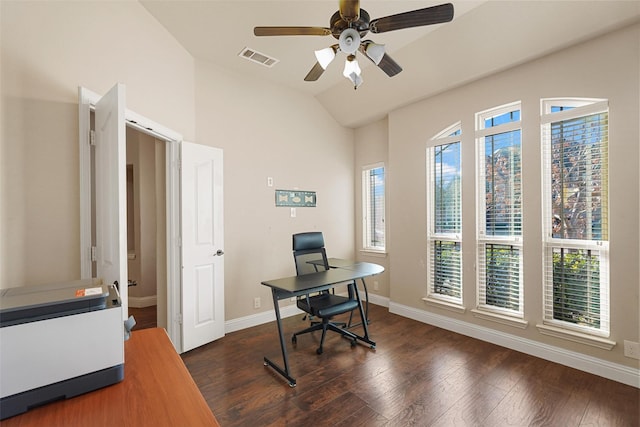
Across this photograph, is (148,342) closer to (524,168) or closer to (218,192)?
(218,192)

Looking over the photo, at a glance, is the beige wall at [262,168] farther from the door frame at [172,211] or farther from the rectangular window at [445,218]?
the rectangular window at [445,218]

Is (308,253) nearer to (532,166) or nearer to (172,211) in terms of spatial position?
(172,211)

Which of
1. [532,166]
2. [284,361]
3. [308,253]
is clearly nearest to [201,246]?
[308,253]

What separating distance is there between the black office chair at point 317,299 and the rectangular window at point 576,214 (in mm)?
1908

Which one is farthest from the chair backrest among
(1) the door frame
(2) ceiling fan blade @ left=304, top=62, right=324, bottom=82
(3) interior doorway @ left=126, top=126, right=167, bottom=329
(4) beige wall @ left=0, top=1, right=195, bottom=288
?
(3) interior doorway @ left=126, top=126, right=167, bottom=329

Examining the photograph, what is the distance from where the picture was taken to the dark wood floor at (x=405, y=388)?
2004mm

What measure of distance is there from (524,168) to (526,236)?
67 cm

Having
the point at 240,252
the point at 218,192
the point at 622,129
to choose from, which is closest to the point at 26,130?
the point at 218,192

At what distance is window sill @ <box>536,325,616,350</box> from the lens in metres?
2.44

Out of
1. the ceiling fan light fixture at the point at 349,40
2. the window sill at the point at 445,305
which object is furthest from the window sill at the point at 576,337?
the ceiling fan light fixture at the point at 349,40

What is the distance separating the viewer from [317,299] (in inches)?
128

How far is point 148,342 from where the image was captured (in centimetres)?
136

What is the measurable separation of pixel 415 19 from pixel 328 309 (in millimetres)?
2436

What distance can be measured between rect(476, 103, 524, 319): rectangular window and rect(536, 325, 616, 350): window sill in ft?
0.75
